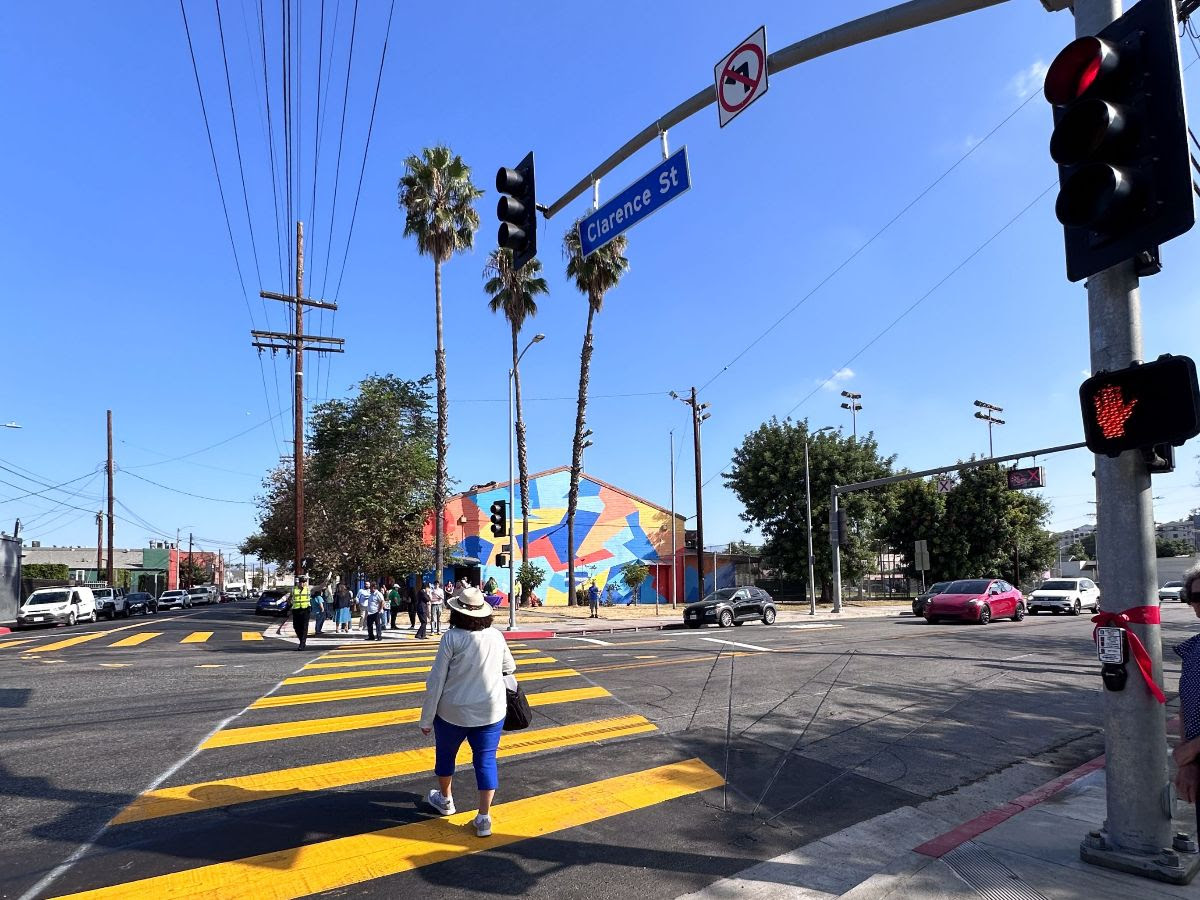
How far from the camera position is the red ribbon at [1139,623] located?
159 inches

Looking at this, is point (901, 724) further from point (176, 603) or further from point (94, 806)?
point (176, 603)

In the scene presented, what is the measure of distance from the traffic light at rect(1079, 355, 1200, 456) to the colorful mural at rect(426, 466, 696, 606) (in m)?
35.7

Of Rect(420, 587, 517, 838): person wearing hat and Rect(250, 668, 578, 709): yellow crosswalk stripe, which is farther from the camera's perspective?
Rect(250, 668, 578, 709): yellow crosswalk stripe

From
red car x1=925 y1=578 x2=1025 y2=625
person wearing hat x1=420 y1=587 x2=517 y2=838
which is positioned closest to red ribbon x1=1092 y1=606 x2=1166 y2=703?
person wearing hat x1=420 y1=587 x2=517 y2=838

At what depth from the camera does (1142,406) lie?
12.9 ft

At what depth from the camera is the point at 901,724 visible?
8539 millimetres

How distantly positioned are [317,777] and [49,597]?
109ft

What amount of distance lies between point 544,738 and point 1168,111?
716 cm

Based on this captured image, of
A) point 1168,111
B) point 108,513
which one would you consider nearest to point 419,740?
point 1168,111

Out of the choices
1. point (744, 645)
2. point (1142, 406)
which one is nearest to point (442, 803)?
point (1142, 406)

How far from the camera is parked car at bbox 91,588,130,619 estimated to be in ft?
126

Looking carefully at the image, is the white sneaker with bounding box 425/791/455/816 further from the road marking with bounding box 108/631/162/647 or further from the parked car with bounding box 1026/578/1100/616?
the parked car with bounding box 1026/578/1100/616

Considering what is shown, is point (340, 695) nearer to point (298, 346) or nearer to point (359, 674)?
point (359, 674)

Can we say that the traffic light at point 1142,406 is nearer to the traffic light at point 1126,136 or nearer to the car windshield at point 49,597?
the traffic light at point 1126,136
